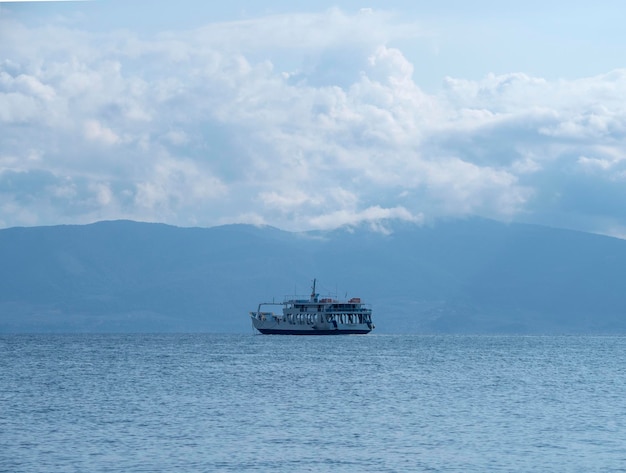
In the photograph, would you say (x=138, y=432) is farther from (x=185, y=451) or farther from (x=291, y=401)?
(x=291, y=401)

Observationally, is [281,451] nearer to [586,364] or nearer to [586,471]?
[586,471]

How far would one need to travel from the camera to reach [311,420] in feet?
195

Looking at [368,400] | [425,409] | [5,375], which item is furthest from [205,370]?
[425,409]

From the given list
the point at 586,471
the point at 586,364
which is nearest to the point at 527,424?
the point at 586,471

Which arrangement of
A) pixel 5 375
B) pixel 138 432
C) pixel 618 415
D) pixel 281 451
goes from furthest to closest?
pixel 5 375 → pixel 618 415 → pixel 138 432 → pixel 281 451

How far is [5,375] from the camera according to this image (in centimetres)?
9688

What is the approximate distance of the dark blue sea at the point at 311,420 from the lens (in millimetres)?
46406

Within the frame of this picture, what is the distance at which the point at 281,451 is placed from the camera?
4869cm

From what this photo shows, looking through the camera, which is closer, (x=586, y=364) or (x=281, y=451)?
(x=281, y=451)

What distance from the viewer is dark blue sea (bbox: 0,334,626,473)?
46.4 metres

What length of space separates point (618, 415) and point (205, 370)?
4707cm

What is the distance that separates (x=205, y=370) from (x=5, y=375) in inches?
687

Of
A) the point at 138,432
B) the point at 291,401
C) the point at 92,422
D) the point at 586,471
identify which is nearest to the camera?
the point at 586,471

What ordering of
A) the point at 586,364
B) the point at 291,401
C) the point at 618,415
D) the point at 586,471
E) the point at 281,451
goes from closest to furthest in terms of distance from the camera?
the point at 586,471, the point at 281,451, the point at 618,415, the point at 291,401, the point at 586,364
